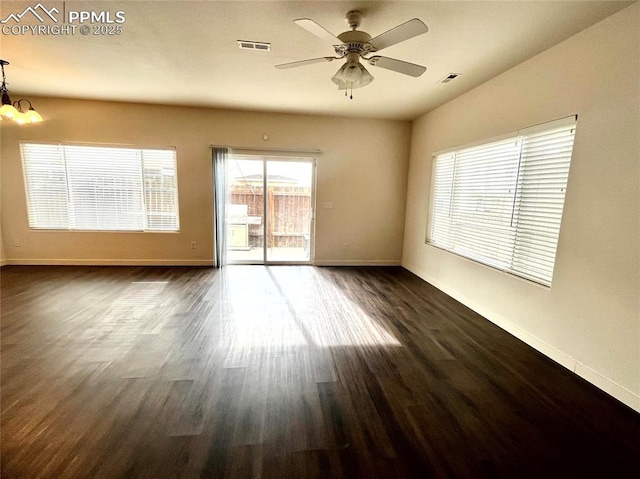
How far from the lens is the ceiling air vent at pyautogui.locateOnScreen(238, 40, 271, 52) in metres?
2.61

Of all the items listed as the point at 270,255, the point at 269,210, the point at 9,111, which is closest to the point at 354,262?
the point at 270,255

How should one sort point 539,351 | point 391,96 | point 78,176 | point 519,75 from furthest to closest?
point 78,176
point 391,96
point 519,75
point 539,351

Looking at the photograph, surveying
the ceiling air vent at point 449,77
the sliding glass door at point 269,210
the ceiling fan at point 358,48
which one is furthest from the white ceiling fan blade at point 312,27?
the sliding glass door at point 269,210

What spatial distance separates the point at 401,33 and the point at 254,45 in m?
1.46

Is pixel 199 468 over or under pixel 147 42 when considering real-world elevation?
under

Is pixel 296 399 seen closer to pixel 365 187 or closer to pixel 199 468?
pixel 199 468

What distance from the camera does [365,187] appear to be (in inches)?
216

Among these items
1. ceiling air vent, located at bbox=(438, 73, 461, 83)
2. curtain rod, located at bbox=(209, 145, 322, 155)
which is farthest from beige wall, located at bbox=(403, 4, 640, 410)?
curtain rod, located at bbox=(209, 145, 322, 155)

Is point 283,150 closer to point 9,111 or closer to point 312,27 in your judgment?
point 312,27

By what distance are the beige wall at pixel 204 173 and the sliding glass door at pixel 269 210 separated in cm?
29

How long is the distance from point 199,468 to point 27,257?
570 centimetres

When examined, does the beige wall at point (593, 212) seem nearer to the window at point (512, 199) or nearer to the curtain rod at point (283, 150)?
the window at point (512, 199)

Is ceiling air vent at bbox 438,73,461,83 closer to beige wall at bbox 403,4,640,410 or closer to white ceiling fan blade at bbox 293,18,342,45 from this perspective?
beige wall at bbox 403,4,640,410

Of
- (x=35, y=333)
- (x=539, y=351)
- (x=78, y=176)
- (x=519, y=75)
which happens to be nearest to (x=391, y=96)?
(x=519, y=75)
